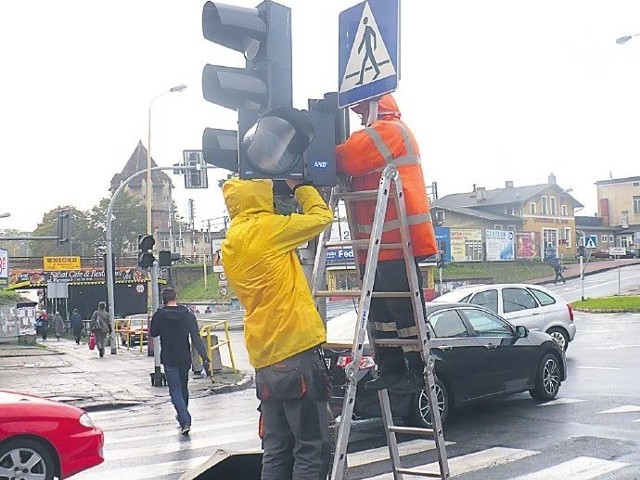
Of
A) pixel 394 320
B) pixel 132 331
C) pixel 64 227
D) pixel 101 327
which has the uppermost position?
pixel 64 227

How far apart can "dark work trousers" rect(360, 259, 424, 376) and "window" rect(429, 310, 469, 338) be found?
612 cm

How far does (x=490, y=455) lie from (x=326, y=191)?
486 centimetres

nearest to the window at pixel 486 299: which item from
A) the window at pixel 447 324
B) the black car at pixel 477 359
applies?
the black car at pixel 477 359

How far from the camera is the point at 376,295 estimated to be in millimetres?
4492

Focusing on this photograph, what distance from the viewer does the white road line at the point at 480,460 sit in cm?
793

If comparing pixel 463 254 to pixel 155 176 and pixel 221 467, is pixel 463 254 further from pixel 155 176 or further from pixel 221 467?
pixel 221 467

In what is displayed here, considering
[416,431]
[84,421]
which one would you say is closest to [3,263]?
[84,421]

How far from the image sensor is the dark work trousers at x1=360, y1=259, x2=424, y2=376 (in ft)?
15.0

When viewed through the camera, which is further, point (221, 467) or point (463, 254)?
point (463, 254)

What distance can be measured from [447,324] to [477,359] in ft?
1.90

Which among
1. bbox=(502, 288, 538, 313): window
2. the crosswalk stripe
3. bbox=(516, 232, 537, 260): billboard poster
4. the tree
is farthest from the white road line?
the tree

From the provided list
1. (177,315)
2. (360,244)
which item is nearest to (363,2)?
(360,244)

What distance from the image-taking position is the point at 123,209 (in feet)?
317

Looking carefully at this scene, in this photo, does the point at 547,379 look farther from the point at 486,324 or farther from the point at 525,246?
the point at 525,246
